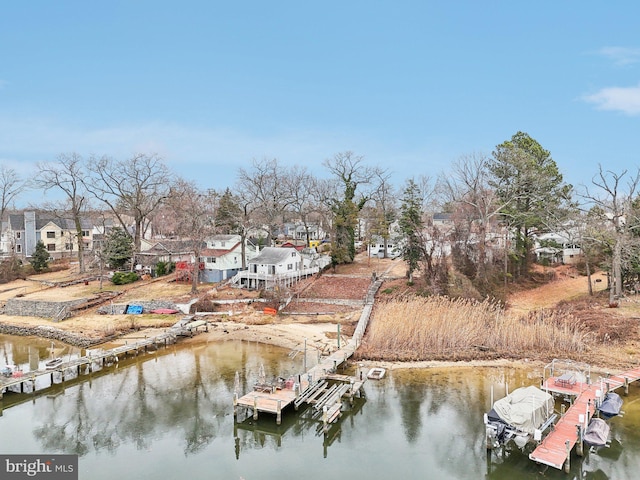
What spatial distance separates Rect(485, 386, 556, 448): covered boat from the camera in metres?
15.8

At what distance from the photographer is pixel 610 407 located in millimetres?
17812

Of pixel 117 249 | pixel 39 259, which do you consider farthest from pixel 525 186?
pixel 39 259

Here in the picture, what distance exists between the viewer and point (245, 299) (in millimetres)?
38656

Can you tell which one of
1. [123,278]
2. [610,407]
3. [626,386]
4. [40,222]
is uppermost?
[40,222]

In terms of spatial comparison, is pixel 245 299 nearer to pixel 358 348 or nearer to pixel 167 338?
pixel 167 338

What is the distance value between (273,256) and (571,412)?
29883mm

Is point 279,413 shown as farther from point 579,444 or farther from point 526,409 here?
point 579,444

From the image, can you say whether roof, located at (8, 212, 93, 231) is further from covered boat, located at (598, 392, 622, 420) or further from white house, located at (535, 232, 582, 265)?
covered boat, located at (598, 392, 622, 420)

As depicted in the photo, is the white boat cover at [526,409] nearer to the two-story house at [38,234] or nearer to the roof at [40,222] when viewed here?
the two-story house at [38,234]

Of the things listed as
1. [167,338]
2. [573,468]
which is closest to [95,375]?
[167,338]

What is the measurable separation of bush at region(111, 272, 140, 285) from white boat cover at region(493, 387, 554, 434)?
38.6 metres

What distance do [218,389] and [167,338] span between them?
8962 mm

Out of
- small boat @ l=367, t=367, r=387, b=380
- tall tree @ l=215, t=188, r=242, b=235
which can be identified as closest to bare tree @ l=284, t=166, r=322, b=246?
tall tree @ l=215, t=188, r=242, b=235

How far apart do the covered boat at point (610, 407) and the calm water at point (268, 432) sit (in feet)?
2.23
